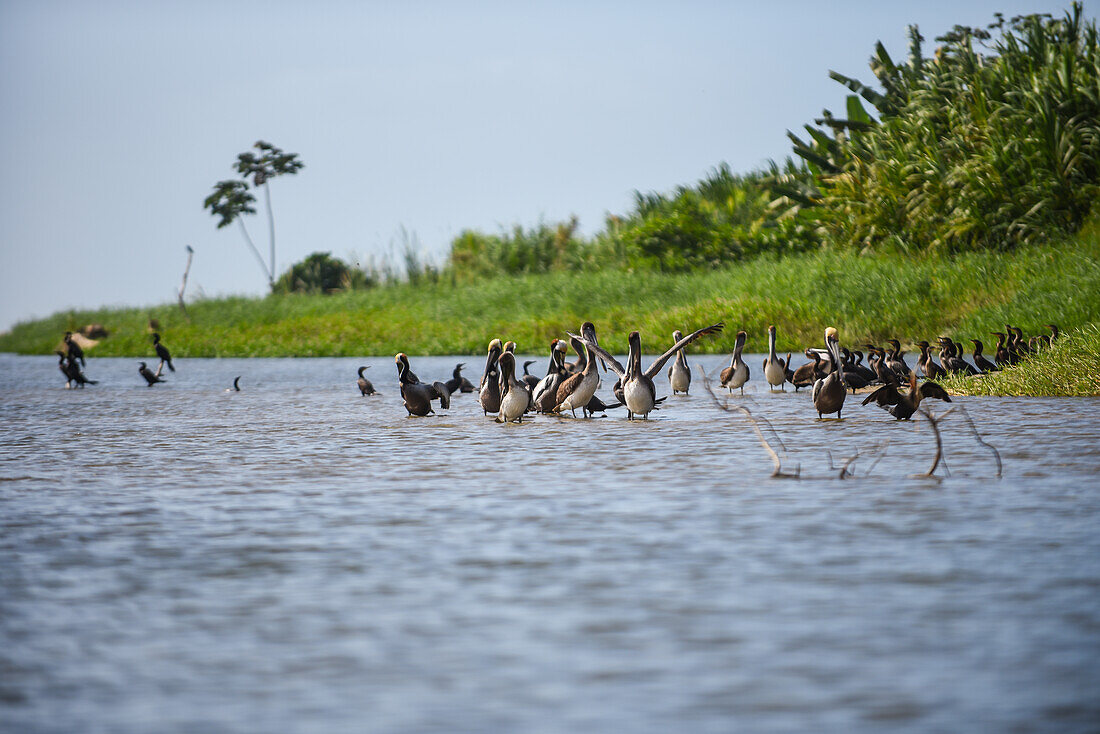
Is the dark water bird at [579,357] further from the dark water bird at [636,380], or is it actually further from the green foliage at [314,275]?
the green foliage at [314,275]

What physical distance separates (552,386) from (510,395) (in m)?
0.84

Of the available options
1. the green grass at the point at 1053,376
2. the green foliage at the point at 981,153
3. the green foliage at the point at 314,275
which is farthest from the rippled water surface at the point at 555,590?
the green foliage at the point at 314,275

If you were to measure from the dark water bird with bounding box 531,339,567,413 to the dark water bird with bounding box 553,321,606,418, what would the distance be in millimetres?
53

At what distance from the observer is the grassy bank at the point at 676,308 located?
2561 cm

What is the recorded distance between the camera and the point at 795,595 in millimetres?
5422

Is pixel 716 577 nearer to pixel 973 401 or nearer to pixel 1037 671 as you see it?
pixel 1037 671

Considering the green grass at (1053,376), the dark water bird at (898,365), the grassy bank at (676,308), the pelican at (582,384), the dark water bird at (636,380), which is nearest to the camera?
the dark water bird at (636,380)

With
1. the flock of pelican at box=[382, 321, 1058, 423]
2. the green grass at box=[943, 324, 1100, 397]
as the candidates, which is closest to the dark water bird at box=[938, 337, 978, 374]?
the flock of pelican at box=[382, 321, 1058, 423]

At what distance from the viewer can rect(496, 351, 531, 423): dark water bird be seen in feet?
46.8

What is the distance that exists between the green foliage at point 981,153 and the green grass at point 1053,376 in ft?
41.8

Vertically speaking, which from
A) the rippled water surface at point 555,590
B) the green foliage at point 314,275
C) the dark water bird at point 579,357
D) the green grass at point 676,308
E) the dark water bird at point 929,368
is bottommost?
the rippled water surface at point 555,590

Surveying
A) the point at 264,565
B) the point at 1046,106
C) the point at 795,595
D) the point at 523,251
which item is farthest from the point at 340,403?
the point at 523,251

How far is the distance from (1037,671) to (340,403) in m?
15.1

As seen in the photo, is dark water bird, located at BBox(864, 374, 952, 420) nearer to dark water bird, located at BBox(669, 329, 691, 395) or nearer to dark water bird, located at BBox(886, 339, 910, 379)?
dark water bird, located at BBox(886, 339, 910, 379)
